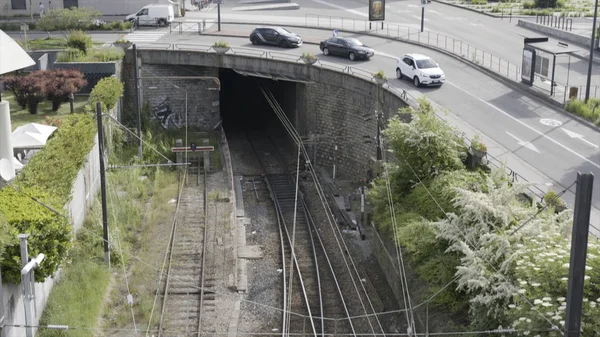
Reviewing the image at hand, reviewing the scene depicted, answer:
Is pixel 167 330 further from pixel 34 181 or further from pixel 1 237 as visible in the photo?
pixel 1 237

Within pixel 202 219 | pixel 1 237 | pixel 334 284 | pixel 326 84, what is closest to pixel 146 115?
pixel 326 84

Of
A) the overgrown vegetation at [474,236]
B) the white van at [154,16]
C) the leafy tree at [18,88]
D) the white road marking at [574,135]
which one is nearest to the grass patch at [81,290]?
the overgrown vegetation at [474,236]

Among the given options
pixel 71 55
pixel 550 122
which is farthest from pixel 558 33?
pixel 71 55

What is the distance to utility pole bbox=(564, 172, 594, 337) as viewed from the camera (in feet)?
44.7

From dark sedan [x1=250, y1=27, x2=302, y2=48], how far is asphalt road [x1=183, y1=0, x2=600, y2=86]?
1014 cm

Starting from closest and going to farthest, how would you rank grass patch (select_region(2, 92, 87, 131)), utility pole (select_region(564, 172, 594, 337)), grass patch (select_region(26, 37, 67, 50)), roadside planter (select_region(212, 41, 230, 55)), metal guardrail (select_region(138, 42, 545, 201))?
utility pole (select_region(564, 172, 594, 337)) < metal guardrail (select_region(138, 42, 545, 201)) < grass patch (select_region(2, 92, 87, 131)) < roadside planter (select_region(212, 41, 230, 55)) < grass patch (select_region(26, 37, 67, 50))

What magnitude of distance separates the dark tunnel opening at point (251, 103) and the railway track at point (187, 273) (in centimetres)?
1211

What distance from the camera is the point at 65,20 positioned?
54.8 m

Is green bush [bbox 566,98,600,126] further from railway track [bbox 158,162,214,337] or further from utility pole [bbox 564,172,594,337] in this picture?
A: utility pole [bbox 564,172,594,337]

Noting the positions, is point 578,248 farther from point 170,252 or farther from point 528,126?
point 528,126

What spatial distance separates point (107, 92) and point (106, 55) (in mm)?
7202

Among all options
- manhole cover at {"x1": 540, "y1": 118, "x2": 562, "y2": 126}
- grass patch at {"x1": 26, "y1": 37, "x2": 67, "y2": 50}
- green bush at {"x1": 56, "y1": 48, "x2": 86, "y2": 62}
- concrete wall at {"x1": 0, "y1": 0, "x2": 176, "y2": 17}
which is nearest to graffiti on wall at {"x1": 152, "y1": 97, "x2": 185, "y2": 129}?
green bush at {"x1": 56, "y1": 48, "x2": 86, "y2": 62}

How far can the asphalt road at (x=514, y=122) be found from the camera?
30.2 m

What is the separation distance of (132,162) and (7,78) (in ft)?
23.3
